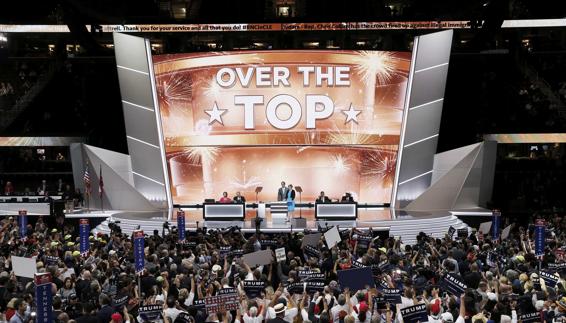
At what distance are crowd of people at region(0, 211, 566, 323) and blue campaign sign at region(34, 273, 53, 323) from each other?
20 cm

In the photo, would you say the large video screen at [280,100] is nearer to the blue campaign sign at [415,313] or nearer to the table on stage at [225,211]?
the table on stage at [225,211]

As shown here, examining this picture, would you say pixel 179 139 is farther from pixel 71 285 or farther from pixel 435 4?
pixel 71 285

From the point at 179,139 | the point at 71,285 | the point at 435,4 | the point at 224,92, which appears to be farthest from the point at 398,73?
the point at 71,285

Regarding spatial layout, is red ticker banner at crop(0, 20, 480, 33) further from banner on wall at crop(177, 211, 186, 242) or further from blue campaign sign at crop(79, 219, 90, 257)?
blue campaign sign at crop(79, 219, 90, 257)

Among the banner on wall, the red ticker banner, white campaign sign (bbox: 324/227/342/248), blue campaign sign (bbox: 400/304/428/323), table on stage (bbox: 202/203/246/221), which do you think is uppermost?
the red ticker banner

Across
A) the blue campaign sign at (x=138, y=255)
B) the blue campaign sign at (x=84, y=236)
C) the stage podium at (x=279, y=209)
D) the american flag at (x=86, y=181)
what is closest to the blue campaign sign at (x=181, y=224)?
the blue campaign sign at (x=84, y=236)

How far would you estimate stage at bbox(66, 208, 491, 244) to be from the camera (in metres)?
28.5

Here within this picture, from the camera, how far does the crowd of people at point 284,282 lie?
11.6 metres

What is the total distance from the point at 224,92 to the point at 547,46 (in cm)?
1982

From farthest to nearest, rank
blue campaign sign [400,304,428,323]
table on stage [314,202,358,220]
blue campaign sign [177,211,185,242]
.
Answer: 1. table on stage [314,202,358,220]
2. blue campaign sign [177,211,185,242]
3. blue campaign sign [400,304,428,323]

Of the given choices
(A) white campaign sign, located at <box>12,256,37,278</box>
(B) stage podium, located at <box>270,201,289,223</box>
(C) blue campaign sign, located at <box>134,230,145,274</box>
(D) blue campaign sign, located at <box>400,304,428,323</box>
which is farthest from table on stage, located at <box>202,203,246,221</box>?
(D) blue campaign sign, located at <box>400,304,428,323</box>

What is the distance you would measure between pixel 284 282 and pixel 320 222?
14.7 m

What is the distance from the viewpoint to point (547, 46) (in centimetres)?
4419

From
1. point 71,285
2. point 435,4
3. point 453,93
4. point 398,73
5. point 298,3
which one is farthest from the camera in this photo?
point 298,3
